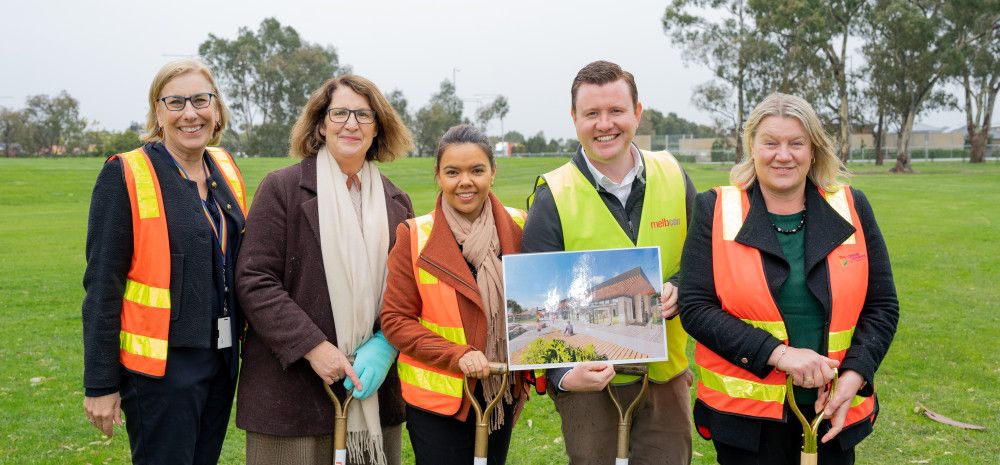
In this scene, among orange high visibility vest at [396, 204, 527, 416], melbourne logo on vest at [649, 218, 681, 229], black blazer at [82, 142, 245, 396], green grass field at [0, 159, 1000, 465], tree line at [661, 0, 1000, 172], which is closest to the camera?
black blazer at [82, 142, 245, 396]

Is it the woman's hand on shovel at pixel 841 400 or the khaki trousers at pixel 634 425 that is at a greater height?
the woman's hand on shovel at pixel 841 400

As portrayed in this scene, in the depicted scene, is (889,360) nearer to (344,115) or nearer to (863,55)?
(344,115)

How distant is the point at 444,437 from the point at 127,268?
5.12ft

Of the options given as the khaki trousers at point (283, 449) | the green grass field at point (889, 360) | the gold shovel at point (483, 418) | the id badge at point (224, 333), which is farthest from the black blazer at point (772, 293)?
the green grass field at point (889, 360)

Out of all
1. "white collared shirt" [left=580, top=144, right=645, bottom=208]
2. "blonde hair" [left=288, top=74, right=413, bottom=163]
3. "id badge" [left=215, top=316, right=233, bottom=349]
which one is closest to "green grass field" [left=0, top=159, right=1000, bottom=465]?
"id badge" [left=215, top=316, right=233, bottom=349]

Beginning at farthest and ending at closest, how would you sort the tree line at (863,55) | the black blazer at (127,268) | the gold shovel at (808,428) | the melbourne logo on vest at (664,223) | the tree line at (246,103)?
the tree line at (246,103) → the tree line at (863,55) → the melbourne logo on vest at (664,223) → the black blazer at (127,268) → the gold shovel at (808,428)

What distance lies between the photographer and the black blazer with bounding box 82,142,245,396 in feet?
11.2

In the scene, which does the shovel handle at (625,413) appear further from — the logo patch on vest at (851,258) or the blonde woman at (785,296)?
the logo patch on vest at (851,258)

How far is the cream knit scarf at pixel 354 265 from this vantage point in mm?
3658

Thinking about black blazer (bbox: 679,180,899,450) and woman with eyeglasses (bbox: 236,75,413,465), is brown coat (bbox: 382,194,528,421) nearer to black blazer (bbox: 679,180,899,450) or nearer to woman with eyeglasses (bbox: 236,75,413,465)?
woman with eyeglasses (bbox: 236,75,413,465)

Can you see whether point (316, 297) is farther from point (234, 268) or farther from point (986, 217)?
point (986, 217)

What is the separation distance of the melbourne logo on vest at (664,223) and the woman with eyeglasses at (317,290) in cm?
125

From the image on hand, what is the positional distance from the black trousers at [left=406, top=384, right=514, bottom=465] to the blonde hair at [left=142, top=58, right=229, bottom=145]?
5.68 feet

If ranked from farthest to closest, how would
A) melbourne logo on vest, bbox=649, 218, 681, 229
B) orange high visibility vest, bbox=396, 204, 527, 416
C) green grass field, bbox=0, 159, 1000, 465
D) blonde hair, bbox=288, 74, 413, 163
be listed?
green grass field, bbox=0, 159, 1000, 465 → blonde hair, bbox=288, 74, 413, 163 → melbourne logo on vest, bbox=649, 218, 681, 229 → orange high visibility vest, bbox=396, 204, 527, 416
